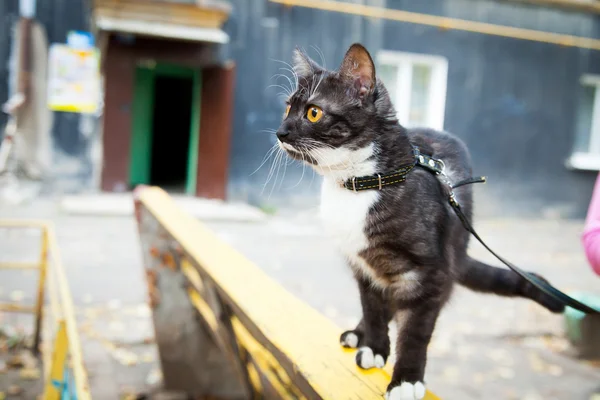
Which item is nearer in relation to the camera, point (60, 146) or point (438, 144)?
point (438, 144)

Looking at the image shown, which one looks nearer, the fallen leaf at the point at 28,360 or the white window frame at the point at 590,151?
the fallen leaf at the point at 28,360

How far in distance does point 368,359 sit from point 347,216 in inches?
12.6

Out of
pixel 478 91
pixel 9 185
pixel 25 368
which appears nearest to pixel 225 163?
pixel 9 185

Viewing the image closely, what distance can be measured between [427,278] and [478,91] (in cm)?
716

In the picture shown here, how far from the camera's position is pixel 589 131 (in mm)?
8336

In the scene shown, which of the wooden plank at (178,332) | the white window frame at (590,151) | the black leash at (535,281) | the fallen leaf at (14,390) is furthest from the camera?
the white window frame at (590,151)

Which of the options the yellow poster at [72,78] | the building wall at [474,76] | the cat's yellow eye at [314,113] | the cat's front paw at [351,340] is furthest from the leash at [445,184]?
the yellow poster at [72,78]

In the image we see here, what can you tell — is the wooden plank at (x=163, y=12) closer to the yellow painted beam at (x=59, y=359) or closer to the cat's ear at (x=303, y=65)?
the yellow painted beam at (x=59, y=359)

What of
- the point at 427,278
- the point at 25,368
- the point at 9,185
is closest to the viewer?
the point at 427,278

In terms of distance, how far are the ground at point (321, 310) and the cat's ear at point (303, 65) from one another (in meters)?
0.45

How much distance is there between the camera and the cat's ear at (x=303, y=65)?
3.25ft

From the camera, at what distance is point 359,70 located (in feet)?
2.91

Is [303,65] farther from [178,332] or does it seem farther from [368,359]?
[178,332]

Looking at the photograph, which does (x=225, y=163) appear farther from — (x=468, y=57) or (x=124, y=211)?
(x=468, y=57)
